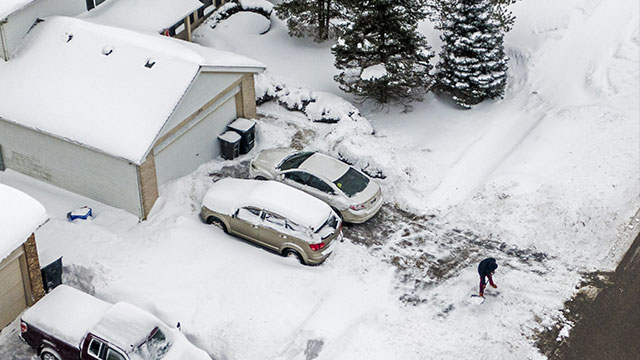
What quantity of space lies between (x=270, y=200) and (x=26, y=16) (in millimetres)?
10285

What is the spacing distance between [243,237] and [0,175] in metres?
8.24

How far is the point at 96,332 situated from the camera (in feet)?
59.8

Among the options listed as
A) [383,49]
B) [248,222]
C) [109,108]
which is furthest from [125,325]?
[383,49]

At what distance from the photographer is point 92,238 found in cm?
2239

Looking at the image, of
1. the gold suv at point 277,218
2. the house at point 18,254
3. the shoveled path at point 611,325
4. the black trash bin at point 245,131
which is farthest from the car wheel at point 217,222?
the shoveled path at point 611,325

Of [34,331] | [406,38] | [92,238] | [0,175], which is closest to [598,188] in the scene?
[406,38]

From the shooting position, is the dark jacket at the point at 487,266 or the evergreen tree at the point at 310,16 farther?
the evergreen tree at the point at 310,16

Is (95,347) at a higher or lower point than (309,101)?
lower

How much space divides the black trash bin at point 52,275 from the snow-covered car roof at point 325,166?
296 inches

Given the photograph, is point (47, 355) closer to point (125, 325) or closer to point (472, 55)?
point (125, 325)

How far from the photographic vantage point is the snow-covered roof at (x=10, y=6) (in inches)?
964

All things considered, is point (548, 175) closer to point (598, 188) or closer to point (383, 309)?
point (598, 188)

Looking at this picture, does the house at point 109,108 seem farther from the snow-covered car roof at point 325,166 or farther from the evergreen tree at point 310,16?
the evergreen tree at point 310,16

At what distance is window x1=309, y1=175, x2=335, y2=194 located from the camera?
78.4 ft
